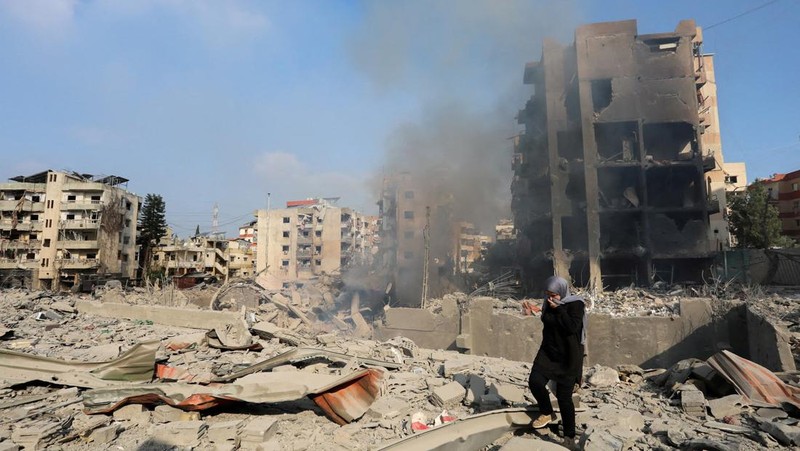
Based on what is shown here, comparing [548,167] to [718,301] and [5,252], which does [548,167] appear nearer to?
[718,301]

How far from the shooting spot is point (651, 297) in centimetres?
1537

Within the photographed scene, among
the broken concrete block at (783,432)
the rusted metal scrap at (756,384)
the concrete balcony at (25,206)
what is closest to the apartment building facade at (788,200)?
the rusted metal scrap at (756,384)

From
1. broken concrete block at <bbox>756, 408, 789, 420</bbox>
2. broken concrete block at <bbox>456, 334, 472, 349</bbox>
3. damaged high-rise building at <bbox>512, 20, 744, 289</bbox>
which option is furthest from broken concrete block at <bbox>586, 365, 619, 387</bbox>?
damaged high-rise building at <bbox>512, 20, 744, 289</bbox>

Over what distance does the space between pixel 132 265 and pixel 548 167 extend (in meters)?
45.1

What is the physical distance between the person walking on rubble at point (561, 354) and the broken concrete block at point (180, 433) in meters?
3.08

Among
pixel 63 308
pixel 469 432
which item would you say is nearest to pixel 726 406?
pixel 469 432

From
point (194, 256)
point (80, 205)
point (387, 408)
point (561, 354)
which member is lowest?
point (387, 408)

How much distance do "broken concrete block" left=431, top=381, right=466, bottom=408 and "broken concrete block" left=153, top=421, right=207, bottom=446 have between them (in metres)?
2.49

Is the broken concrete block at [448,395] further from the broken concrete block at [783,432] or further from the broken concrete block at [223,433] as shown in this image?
the broken concrete block at [783,432]

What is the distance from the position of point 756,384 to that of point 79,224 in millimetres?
51477

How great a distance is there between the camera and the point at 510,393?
16.8 ft

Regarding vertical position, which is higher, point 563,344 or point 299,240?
point 299,240

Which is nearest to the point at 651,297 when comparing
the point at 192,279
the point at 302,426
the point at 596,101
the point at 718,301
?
the point at 718,301

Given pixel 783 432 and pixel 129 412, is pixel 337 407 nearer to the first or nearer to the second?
pixel 129 412
